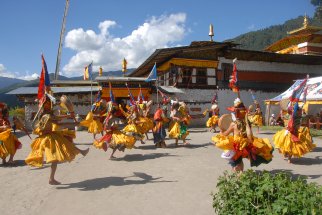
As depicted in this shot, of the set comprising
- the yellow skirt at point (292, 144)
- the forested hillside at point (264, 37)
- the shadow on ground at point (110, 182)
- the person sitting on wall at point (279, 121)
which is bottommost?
the person sitting on wall at point (279, 121)

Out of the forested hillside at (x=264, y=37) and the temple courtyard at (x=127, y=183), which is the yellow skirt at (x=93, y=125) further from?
the forested hillside at (x=264, y=37)

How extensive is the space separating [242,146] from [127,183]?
2.59m

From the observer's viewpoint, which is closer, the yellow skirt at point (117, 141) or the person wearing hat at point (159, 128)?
the yellow skirt at point (117, 141)

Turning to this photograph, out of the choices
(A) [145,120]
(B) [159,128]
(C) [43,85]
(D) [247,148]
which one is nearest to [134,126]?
(B) [159,128]

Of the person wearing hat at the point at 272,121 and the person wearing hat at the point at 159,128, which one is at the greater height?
the person wearing hat at the point at 159,128

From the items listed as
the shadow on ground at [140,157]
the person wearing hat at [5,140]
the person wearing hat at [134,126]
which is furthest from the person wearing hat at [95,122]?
the person wearing hat at [5,140]

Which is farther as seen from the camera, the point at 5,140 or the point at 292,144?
the point at 5,140

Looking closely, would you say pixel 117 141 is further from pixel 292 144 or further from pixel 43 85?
pixel 292 144

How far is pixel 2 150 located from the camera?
8.71 m

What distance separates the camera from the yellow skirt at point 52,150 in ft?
20.7

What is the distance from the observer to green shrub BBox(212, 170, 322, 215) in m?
2.96

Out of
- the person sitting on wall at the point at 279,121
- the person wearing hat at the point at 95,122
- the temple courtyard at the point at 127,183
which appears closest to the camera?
the temple courtyard at the point at 127,183

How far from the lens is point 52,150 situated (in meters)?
6.36

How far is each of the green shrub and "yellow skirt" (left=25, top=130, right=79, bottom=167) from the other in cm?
383
